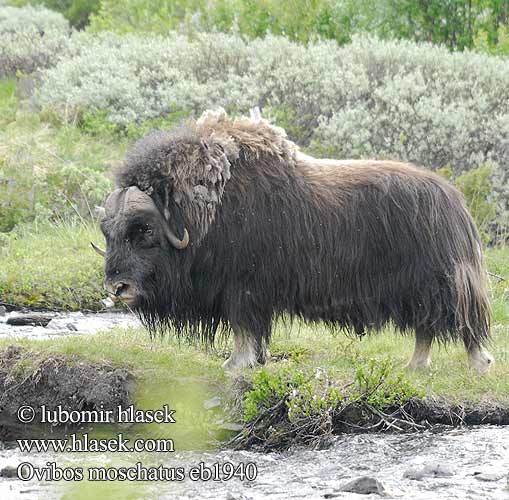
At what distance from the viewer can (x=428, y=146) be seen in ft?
29.6

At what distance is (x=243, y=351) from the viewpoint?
15.8ft

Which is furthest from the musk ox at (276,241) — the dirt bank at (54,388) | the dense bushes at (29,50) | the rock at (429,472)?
the dense bushes at (29,50)

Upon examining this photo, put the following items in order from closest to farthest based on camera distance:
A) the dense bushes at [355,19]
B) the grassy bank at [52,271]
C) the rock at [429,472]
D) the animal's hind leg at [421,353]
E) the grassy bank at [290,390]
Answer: the rock at [429,472], the grassy bank at [290,390], the animal's hind leg at [421,353], the grassy bank at [52,271], the dense bushes at [355,19]

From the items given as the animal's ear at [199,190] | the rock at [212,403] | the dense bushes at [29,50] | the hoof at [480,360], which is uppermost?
the dense bushes at [29,50]

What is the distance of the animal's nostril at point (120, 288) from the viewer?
4652mm

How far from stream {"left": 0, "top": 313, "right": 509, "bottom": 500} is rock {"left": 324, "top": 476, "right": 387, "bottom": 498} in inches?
0.6

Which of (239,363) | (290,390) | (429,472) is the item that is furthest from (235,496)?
(239,363)

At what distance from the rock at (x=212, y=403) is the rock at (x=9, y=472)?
0.85 meters

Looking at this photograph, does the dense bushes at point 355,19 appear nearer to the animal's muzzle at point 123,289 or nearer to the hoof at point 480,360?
the hoof at point 480,360

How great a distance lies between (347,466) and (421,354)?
1.11 m

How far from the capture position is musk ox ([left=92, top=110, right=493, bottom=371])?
4.67m

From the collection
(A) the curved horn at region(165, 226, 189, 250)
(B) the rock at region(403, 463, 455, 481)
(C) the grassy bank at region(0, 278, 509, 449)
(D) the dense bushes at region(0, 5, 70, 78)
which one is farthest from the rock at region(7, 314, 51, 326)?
(D) the dense bushes at region(0, 5, 70, 78)

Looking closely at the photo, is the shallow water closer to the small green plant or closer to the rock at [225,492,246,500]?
the rock at [225,492,246,500]

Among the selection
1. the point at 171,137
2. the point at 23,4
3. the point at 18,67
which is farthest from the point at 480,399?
the point at 23,4
